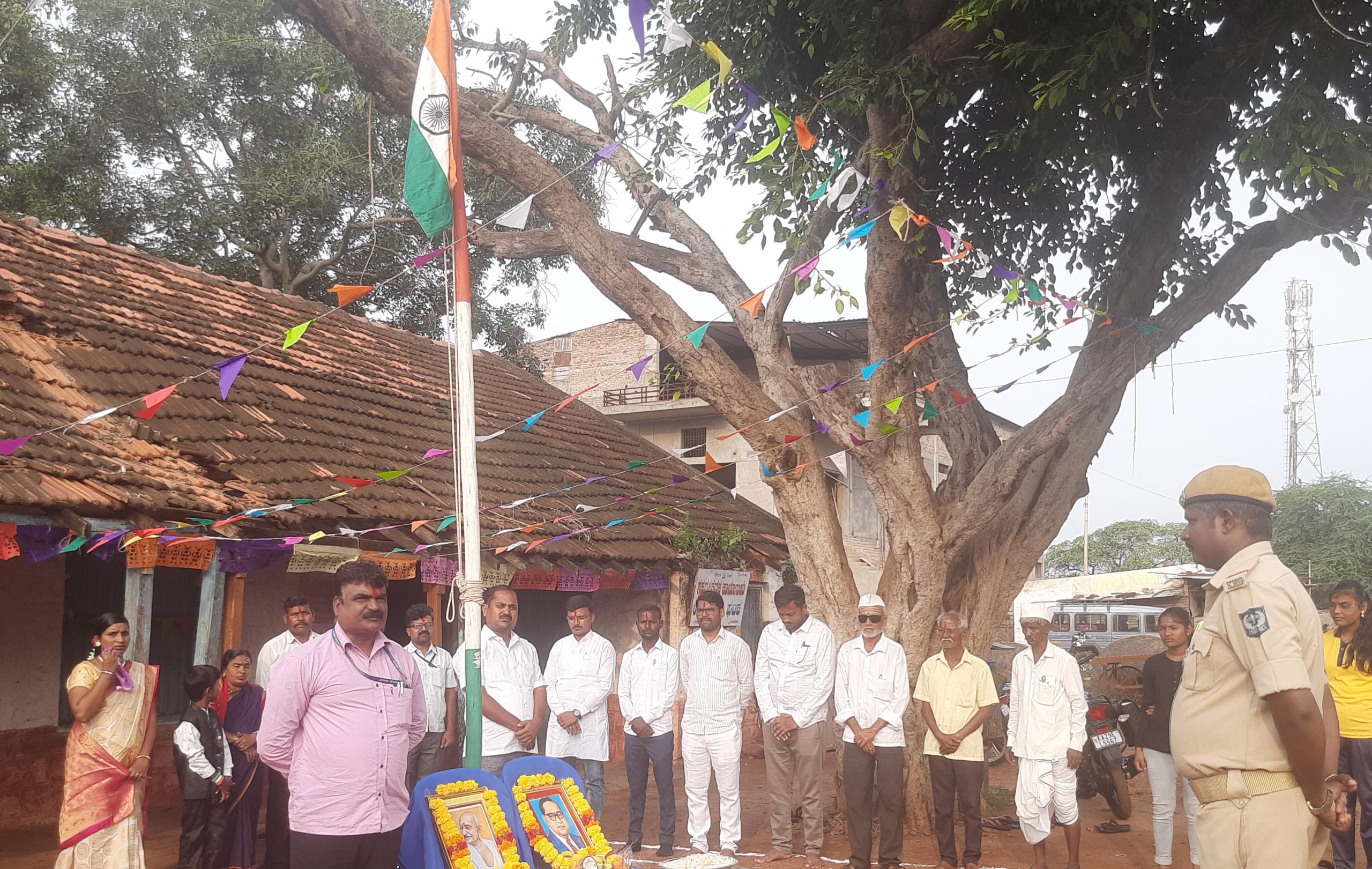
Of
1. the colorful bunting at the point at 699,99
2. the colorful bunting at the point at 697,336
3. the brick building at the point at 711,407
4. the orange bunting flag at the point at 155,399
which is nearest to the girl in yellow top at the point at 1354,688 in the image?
the colorful bunting at the point at 697,336

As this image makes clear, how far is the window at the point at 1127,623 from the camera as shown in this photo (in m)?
27.2

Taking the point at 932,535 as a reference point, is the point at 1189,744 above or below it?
below

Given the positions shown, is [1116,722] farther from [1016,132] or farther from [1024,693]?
[1016,132]

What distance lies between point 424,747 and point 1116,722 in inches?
237

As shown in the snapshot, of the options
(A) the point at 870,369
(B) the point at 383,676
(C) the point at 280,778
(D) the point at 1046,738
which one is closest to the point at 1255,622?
(B) the point at 383,676

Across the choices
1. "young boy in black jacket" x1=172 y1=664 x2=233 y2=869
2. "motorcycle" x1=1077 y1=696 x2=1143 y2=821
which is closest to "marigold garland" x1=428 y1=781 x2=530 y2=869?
"young boy in black jacket" x1=172 y1=664 x2=233 y2=869

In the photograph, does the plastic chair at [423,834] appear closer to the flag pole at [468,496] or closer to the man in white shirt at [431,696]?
the flag pole at [468,496]

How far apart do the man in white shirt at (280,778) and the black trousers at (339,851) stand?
238 cm

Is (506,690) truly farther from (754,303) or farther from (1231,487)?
(1231,487)

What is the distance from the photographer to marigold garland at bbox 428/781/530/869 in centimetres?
508

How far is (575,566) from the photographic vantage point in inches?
431

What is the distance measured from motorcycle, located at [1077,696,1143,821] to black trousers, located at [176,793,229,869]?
6.50 metres

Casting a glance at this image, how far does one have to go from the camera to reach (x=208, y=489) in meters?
8.16

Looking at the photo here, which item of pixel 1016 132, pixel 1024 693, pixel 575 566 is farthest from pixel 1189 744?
pixel 575 566
